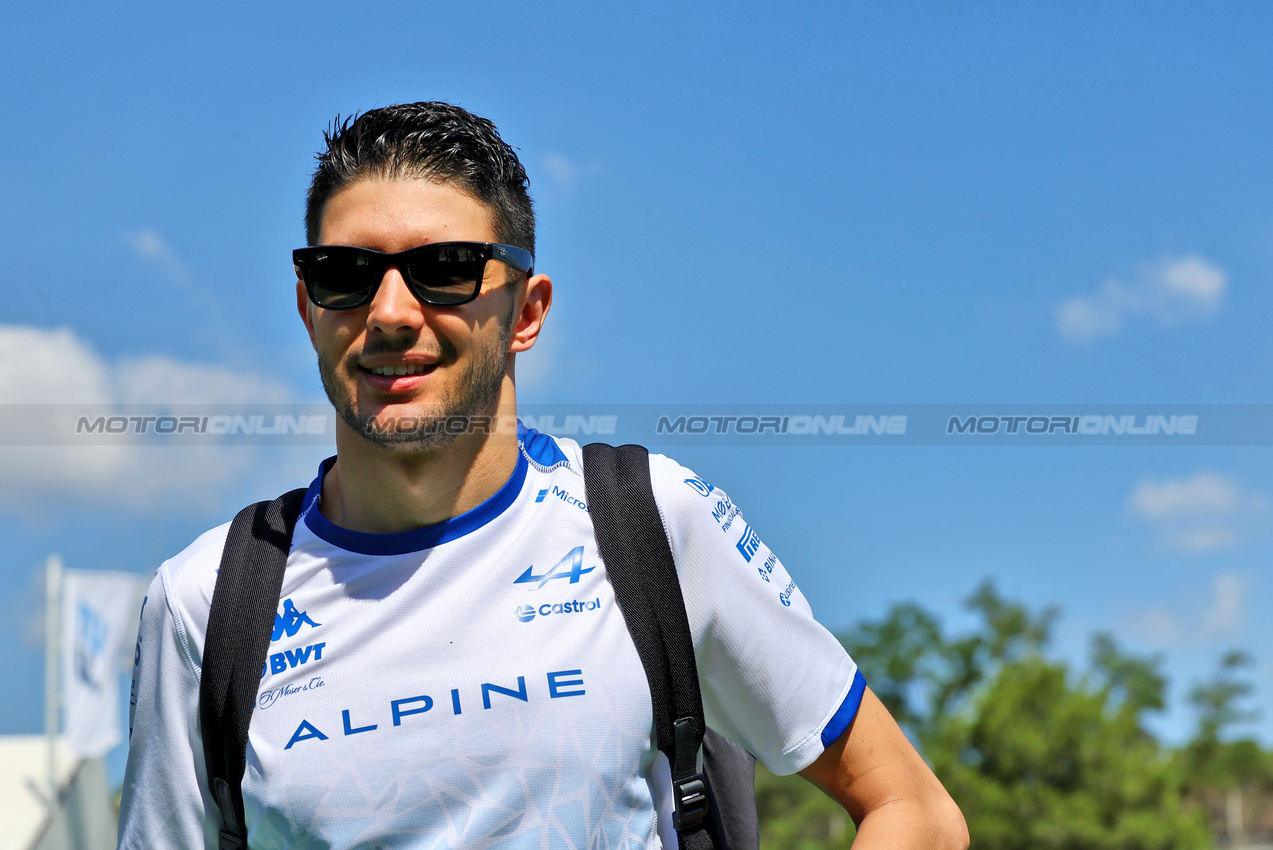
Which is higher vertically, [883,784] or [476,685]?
[476,685]

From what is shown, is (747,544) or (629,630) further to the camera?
(747,544)

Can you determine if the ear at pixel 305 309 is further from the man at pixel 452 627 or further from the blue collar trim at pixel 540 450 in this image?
the blue collar trim at pixel 540 450

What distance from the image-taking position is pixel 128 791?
A: 280 cm

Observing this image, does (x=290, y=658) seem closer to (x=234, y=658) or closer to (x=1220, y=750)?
(x=234, y=658)

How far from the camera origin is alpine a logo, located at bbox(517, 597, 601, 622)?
107 inches

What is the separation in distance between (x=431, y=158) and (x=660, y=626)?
4.42ft

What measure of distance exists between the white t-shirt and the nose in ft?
1.63

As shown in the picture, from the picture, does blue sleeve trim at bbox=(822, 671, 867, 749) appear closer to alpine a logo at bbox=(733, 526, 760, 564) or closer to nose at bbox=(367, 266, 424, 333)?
alpine a logo at bbox=(733, 526, 760, 564)

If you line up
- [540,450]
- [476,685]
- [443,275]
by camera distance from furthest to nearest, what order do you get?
[540,450]
[443,275]
[476,685]

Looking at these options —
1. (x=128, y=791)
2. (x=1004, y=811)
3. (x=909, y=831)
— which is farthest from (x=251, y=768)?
(x=1004, y=811)

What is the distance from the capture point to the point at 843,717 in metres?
2.68

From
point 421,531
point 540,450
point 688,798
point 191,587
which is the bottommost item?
point 688,798

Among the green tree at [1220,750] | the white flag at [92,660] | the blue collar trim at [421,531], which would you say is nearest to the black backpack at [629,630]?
the blue collar trim at [421,531]

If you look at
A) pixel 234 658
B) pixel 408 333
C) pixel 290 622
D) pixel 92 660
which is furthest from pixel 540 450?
pixel 92 660
